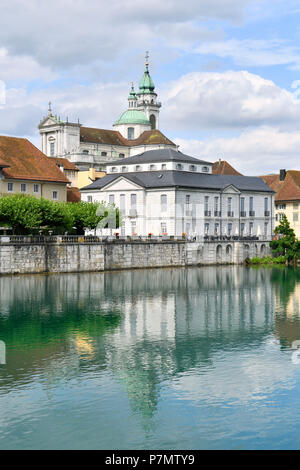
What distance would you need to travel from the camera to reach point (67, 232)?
66750mm

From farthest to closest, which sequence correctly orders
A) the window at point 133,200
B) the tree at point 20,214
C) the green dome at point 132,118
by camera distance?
the green dome at point 132,118 → the window at point 133,200 → the tree at point 20,214

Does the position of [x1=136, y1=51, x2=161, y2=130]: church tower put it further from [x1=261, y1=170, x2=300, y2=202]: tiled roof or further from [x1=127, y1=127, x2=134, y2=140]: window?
[x1=261, y1=170, x2=300, y2=202]: tiled roof

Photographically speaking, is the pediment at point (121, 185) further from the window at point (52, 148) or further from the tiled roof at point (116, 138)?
the window at point (52, 148)

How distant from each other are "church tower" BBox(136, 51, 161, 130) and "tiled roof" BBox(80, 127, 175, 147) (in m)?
16.6

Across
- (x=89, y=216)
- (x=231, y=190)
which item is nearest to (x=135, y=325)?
(x=89, y=216)

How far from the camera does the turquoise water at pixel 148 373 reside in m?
18.4

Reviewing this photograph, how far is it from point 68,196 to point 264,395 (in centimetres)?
6964

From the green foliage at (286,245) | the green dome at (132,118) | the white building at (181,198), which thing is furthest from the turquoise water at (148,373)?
the green dome at (132,118)

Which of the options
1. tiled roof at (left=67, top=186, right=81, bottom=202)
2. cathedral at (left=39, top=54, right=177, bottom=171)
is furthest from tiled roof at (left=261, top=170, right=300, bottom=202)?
tiled roof at (left=67, top=186, right=81, bottom=202)

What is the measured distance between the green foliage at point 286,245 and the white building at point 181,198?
6.01 feet

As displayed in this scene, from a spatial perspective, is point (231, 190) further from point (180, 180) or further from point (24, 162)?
point (24, 162)

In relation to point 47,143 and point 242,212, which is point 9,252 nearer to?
point 242,212

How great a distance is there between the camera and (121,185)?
85.6m
